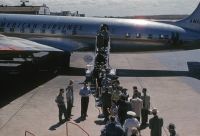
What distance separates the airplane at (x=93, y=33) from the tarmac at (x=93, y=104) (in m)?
2.29

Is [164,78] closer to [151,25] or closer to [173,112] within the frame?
[151,25]

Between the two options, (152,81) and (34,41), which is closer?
(152,81)

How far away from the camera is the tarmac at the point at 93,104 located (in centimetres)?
1697

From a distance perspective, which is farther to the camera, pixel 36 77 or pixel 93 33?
pixel 93 33

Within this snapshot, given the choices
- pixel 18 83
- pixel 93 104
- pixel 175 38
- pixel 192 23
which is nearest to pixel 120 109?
pixel 93 104

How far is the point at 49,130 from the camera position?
1680 centimetres

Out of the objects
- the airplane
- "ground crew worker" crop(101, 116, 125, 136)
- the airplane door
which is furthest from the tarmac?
"ground crew worker" crop(101, 116, 125, 136)

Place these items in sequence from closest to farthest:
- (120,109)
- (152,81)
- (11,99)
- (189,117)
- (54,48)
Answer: (120,109)
(189,117)
(11,99)
(152,81)
(54,48)

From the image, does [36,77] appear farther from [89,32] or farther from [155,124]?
[155,124]

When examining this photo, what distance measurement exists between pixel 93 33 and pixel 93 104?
41.0ft

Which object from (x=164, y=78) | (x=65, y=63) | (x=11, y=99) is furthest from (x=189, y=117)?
(x=65, y=63)

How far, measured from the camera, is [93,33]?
109ft

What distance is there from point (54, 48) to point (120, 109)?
56.4ft

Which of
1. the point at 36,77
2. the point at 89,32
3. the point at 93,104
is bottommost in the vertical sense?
the point at 36,77
